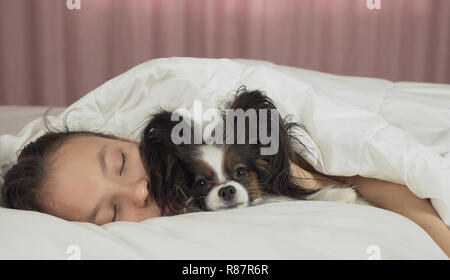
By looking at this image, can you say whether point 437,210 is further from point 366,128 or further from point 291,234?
point 291,234

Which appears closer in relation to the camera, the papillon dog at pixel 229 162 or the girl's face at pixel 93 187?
the girl's face at pixel 93 187

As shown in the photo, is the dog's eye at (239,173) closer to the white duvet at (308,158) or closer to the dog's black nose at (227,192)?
the dog's black nose at (227,192)

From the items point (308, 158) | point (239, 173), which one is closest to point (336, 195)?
point (308, 158)

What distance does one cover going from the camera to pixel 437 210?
3.69 feet

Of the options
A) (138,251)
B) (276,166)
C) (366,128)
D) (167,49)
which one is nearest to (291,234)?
(138,251)

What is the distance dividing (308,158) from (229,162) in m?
0.22

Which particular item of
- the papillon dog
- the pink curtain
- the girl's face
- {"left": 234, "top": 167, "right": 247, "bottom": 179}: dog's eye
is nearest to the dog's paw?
the papillon dog

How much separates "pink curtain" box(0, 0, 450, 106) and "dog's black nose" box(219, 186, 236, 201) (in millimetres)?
2106

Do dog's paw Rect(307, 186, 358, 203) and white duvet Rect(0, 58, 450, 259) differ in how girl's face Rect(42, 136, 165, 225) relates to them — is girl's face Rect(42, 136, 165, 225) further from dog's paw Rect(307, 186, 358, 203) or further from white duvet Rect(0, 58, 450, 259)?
dog's paw Rect(307, 186, 358, 203)

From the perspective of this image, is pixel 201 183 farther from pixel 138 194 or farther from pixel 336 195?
pixel 336 195

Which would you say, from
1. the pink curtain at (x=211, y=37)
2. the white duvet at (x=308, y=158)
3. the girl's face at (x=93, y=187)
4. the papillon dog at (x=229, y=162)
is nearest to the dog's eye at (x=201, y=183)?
the papillon dog at (x=229, y=162)

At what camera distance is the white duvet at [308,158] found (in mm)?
805

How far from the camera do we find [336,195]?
1220 mm

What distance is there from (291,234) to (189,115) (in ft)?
1.81
